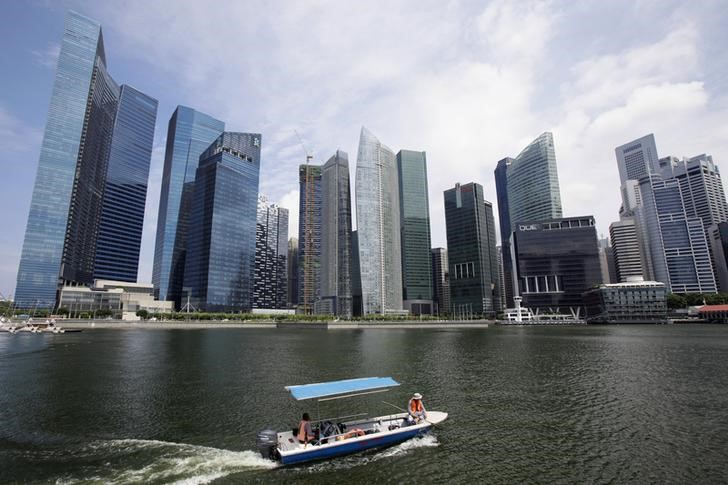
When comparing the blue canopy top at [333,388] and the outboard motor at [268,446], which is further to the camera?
the blue canopy top at [333,388]

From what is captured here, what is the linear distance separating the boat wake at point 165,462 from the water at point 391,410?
A: 120 millimetres

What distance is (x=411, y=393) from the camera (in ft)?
142

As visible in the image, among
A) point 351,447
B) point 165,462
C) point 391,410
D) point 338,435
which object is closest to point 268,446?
point 338,435

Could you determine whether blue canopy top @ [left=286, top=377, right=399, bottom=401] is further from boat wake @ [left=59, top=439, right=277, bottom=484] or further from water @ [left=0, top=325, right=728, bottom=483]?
boat wake @ [left=59, top=439, right=277, bottom=484]

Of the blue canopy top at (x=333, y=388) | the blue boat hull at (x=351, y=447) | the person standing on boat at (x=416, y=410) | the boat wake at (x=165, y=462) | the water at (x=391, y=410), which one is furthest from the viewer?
the person standing on boat at (x=416, y=410)

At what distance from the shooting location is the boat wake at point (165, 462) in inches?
886

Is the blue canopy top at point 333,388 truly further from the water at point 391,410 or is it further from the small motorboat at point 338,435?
the water at point 391,410

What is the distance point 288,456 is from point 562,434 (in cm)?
2153

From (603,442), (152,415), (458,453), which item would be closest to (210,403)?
(152,415)

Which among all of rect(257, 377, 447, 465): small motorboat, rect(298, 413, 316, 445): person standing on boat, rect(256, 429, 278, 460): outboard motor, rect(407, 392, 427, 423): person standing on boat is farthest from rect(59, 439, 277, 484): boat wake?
rect(407, 392, 427, 423): person standing on boat

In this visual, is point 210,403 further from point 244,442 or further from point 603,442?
point 603,442

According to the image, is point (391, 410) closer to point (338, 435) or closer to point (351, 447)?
point (351, 447)

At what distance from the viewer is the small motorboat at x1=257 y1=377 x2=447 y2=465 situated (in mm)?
24938

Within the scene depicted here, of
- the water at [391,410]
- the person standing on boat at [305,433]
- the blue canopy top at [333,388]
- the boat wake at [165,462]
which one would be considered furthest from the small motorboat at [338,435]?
the boat wake at [165,462]
